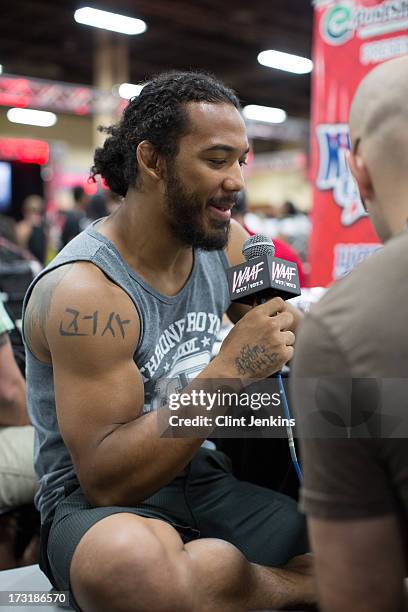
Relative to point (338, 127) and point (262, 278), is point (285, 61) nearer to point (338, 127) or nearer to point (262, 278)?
point (338, 127)

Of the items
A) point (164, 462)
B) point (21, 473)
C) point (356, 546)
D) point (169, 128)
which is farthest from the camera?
point (21, 473)

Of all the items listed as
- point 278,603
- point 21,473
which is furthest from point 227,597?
point 21,473

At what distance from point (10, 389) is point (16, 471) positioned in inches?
9.8

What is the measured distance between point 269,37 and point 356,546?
40.4ft

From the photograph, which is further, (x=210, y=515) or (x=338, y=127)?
(x=338, y=127)

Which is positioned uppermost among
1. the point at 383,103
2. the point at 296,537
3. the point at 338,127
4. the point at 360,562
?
the point at 338,127

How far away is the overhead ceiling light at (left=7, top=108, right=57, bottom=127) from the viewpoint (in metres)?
17.1

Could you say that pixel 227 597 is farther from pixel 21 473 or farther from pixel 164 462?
pixel 21 473

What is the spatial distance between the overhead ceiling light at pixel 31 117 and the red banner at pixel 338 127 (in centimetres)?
1385

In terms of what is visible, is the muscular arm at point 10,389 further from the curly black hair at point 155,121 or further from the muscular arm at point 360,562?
the muscular arm at point 360,562

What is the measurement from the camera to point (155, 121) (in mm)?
1952

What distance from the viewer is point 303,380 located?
104cm

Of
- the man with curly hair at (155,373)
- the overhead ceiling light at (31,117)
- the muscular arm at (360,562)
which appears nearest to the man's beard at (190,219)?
the man with curly hair at (155,373)

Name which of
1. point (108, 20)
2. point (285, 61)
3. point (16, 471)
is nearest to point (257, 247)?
point (16, 471)
